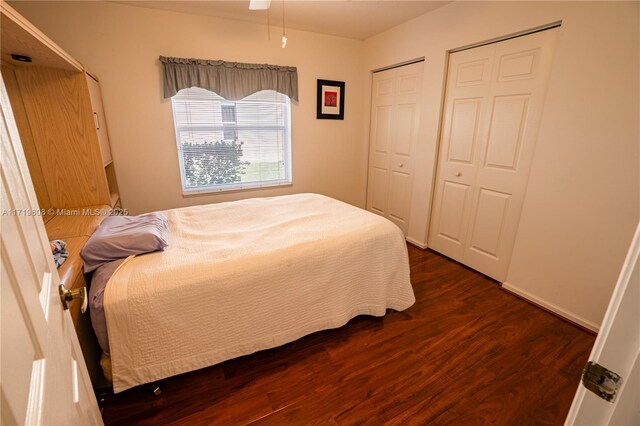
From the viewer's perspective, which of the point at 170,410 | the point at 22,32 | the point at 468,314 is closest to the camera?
the point at 22,32

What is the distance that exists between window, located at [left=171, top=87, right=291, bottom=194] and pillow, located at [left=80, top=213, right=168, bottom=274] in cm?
149

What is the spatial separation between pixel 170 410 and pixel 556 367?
2169 millimetres

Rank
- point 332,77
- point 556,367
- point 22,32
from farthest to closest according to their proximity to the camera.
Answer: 1. point 332,77
2. point 556,367
3. point 22,32

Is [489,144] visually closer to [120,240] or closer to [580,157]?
[580,157]

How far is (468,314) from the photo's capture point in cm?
214

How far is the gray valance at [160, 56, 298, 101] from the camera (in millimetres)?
2766

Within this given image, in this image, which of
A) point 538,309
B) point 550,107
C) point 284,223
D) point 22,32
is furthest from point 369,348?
point 22,32

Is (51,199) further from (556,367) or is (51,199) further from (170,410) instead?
(556,367)

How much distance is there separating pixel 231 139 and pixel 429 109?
2.18 m

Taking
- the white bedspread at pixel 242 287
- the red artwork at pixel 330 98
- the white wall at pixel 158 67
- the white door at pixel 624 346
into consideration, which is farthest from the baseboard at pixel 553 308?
the red artwork at pixel 330 98

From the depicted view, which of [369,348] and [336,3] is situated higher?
[336,3]

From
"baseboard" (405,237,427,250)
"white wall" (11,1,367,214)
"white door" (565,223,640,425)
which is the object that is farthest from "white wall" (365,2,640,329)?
"white door" (565,223,640,425)

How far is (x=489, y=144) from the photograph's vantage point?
251 centimetres

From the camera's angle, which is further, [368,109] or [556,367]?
[368,109]
